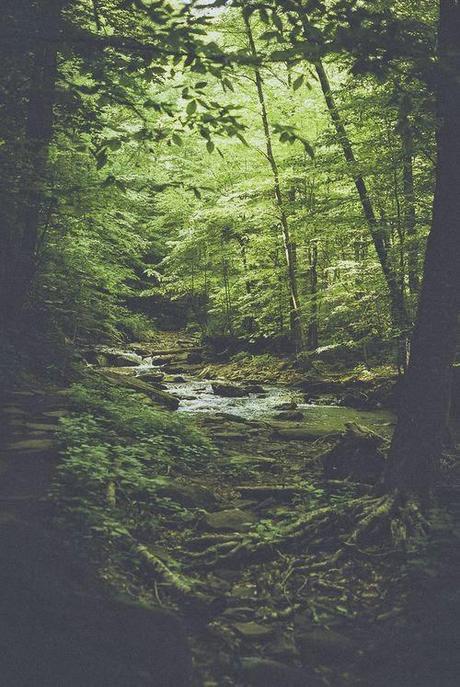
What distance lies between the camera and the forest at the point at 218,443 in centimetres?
356

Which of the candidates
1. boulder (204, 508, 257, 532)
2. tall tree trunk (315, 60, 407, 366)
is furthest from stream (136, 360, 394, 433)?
boulder (204, 508, 257, 532)

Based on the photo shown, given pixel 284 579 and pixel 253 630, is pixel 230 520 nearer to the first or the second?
pixel 284 579

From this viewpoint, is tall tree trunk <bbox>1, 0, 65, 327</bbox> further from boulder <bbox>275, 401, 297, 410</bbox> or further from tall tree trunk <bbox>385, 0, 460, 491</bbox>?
boulder <bbox>275, 401, 297, 410</bbox>

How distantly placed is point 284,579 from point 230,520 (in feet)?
3.90

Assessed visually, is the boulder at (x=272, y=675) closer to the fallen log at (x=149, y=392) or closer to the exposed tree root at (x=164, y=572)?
the exposed tree root at (x=164, y=572)

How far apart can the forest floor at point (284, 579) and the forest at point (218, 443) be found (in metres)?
0.02

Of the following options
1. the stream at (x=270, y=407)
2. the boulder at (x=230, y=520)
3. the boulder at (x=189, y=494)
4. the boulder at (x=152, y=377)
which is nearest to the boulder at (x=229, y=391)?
the stream at (x=270, y=407)

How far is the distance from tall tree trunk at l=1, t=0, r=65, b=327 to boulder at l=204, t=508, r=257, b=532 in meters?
4.91

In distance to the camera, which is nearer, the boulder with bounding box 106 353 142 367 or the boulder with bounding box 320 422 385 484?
the boulder with bounding box 320 422 385 484

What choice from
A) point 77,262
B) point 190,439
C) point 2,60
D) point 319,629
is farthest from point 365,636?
point 77,262

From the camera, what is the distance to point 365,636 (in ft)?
12.8

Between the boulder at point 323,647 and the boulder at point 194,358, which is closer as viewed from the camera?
the boulder at point 323,647

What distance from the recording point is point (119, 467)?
5.99 m

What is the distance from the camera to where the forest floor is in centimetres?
360
